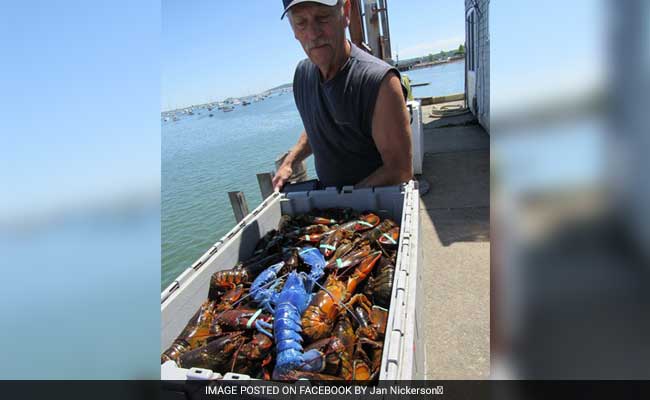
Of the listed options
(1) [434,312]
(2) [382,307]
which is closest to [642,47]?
(2) [382,307]

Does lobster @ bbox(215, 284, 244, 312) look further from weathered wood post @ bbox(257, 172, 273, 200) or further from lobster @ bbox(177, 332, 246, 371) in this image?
weathered wood post @ bbox(257, 172, 273, 200)

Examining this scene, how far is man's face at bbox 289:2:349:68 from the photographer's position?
8.45 ft

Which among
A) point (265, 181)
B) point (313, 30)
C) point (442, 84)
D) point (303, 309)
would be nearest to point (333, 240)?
point (303, 309)

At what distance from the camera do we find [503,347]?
2.16 ft

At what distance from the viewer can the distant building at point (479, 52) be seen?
9.40 m

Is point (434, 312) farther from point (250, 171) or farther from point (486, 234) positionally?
point (250, 171)

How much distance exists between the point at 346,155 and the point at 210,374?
230 cm

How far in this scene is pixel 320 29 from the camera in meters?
2.67

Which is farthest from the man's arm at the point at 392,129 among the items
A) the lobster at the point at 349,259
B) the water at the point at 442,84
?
the water at the point at 442,84

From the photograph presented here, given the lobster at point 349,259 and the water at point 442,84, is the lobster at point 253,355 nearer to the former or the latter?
the lobster at point 349,259

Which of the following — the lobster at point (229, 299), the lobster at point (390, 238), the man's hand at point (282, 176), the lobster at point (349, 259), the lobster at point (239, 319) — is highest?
the man's hand at point (282, 176)

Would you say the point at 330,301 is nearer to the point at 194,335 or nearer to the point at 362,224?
the point at 194,335

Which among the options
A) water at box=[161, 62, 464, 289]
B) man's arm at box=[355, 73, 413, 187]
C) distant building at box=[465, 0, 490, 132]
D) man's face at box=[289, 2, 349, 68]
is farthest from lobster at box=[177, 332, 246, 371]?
distant building at box=[465, 0, 490, 132]

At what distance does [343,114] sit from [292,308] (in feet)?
5.60
